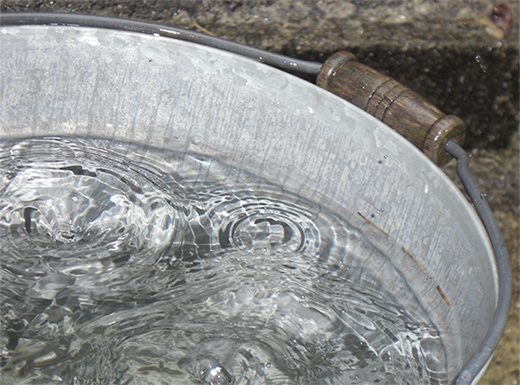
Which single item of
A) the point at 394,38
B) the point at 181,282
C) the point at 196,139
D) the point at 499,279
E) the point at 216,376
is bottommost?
the point at 216,376

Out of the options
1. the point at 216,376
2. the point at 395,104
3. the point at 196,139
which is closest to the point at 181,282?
the point at 216,376

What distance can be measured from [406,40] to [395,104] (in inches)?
31.2

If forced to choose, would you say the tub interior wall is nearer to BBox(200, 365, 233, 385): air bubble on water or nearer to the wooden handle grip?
the wooden handle grip

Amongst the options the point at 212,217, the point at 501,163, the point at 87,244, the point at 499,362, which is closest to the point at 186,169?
the point at 212,217

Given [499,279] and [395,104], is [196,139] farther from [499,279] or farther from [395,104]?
[499,279]

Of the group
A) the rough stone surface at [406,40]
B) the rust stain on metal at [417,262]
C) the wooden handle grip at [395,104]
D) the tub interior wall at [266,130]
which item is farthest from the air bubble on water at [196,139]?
the rough stone surface at [406,40]

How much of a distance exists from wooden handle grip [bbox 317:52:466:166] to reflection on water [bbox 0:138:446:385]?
199 mm

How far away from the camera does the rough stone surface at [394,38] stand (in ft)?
5.33

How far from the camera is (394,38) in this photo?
168cm

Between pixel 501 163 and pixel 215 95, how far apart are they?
0.85 m

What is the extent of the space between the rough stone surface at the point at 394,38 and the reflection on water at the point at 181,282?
634 mm

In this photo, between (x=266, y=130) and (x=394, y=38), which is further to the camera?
(x=394, y=38)

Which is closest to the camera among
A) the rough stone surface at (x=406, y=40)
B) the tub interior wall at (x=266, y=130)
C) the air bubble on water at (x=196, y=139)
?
the tub interior wall at (x=266, y=130)

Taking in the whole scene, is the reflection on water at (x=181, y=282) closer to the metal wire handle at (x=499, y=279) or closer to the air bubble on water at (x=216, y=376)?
the air bubble on water at (x=216, y=376)
